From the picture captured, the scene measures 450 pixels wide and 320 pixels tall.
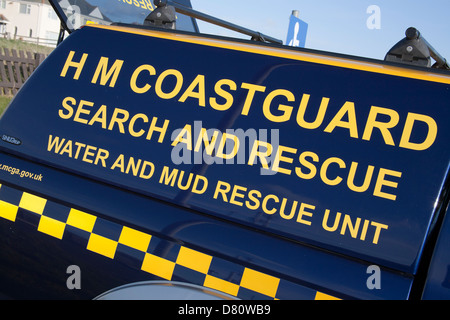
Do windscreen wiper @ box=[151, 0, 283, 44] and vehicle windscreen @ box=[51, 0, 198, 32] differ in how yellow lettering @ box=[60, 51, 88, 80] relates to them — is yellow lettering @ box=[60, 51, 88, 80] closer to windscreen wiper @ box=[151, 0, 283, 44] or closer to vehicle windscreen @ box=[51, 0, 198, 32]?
windscreen wiper @ box=[151, 0, 283, 44]

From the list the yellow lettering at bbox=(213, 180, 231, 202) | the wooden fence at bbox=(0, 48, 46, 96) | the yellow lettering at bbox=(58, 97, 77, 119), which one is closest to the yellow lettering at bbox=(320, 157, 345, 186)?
the yellow lettering at bbox=(213, 180, 231, 202)

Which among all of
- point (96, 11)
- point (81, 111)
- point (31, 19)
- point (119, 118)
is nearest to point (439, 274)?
point (119, 118)

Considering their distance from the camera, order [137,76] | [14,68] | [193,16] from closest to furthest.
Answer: [137,76] < [193,16] < [14,68]

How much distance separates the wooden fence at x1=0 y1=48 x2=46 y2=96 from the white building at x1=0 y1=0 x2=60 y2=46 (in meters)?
41.2

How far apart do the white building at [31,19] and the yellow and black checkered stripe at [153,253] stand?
174 ft

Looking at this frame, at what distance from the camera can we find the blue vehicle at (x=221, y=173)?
1503mm

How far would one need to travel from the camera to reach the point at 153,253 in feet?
5.68

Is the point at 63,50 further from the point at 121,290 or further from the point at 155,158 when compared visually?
the point at 121,290

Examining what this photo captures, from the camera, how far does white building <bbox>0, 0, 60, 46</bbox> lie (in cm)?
5156

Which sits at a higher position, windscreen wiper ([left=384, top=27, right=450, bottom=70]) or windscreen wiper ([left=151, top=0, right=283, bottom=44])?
windscreen wiper ([left=151, top=0, right=283, bottom=44])

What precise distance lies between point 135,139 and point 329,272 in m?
0.89

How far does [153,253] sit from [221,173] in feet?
1.24

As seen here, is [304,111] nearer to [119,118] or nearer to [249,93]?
[249,93]
